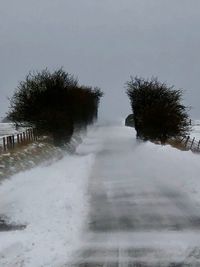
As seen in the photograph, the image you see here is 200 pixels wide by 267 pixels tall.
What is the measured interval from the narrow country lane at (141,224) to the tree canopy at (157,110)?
88.3ft

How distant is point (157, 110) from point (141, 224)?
3649cm

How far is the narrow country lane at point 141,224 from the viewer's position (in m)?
8.16

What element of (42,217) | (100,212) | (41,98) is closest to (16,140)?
(41,98)

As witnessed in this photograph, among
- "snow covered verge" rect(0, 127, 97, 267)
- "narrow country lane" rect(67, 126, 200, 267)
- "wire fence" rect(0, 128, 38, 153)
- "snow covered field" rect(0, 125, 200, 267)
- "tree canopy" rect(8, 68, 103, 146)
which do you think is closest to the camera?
"narrow country lane" rect(67, 126, 200, 267)

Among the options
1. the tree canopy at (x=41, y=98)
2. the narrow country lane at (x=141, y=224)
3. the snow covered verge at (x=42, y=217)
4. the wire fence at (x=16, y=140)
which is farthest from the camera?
the tree canopy at (x=41, y=98)

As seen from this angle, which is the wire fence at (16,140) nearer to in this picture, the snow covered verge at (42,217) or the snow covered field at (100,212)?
the snow covered field at (100,212)

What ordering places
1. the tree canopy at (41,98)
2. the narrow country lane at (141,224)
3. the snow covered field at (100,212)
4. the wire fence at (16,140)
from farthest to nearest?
the tree canopy at (41,98)
the wire fence at (16,140)
the snow covered field at (100,212)
the narrow country lane at (141,224)

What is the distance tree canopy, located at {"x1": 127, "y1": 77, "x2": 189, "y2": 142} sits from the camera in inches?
1836

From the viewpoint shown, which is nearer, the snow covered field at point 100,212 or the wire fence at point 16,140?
the snow covered field at point 100,212

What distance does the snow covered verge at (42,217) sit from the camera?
8291mm

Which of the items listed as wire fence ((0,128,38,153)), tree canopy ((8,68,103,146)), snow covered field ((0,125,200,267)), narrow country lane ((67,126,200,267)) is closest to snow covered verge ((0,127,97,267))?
snow covered field ((0,125,200,267))

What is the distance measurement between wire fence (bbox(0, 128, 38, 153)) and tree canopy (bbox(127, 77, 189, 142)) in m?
11.3

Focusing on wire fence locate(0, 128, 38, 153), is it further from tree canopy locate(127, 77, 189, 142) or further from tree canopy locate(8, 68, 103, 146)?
tree canopy locate(127, 77, 189, 142)

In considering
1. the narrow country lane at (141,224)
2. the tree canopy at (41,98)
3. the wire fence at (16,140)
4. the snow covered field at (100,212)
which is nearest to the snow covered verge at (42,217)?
the snow covered field at (100,212)
